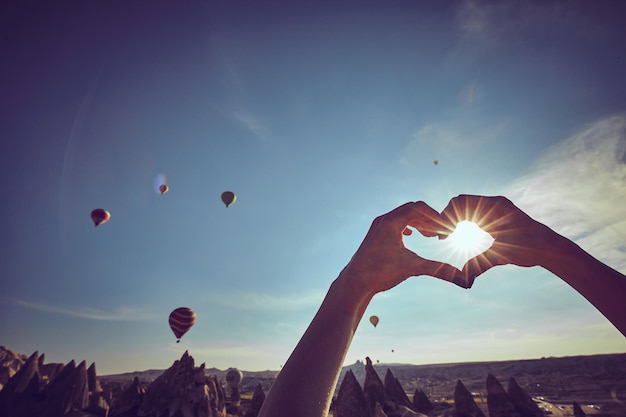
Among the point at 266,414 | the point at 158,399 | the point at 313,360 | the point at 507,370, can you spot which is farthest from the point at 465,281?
the point at 507,370

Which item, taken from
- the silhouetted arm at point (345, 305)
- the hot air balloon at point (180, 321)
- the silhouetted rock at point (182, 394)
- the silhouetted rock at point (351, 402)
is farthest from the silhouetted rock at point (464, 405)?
the silhouetted arm at point (345, 305)

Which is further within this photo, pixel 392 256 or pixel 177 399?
pixel 177 399

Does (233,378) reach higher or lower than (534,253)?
higher

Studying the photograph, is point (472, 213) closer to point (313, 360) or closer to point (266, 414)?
point (313, 360)

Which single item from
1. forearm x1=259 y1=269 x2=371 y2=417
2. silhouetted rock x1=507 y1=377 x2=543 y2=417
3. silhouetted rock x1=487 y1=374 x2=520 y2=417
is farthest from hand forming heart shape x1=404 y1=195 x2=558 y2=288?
silhouetted rock x1=507 y1=377 x2=543 y2=417

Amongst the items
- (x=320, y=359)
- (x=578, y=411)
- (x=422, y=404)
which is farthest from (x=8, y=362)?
(x=578, y=411)

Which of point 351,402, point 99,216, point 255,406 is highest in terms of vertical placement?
point 99,216

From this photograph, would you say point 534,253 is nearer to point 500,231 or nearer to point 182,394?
point 500,231
